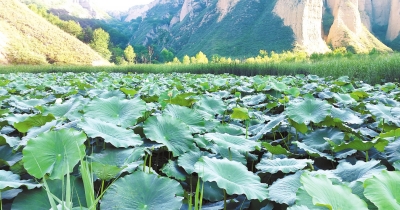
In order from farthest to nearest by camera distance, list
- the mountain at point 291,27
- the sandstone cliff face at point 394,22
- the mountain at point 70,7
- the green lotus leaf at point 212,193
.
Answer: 1. the mountain at point 70,7
2. the sandstone cliff face at point 394,22
3. the mountain at point 291,27
4. the green lotus leaf at point 212,193

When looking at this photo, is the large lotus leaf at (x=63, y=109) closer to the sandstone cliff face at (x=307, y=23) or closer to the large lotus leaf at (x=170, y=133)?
the large lotus leaf at (x=170, y=133)

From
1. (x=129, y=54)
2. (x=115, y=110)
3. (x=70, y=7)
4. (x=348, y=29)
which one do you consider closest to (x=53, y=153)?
(x=115, y=110)

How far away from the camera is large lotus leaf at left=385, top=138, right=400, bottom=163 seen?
0.89 m

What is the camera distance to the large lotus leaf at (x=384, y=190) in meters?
0.52

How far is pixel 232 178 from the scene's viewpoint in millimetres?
751

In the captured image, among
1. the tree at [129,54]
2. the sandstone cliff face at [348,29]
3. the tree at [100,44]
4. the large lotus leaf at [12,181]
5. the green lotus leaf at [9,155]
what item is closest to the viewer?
the large lotus leaf at [12,181]

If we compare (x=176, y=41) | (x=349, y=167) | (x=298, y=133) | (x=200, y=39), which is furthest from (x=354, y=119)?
(x=176, y=41)

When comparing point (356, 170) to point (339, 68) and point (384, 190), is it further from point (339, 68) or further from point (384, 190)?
point (339, 68)

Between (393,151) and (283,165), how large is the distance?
1.19 feet

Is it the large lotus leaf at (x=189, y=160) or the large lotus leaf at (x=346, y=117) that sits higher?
the large lotus leaf at (x=189, y=160)

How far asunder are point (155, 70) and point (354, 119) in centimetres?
1473

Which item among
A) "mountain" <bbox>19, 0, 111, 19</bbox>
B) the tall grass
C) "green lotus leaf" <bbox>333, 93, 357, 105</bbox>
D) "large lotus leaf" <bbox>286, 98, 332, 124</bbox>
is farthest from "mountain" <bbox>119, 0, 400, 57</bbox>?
"mountain" <bbox>19, 0, 111, 19</bbox>

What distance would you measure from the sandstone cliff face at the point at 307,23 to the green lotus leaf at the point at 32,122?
4070 cm

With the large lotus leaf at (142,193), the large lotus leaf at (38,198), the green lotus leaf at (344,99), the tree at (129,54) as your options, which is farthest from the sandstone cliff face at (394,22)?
the large lotus leaf at (38,198)
